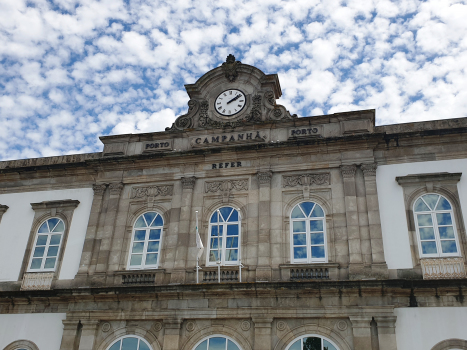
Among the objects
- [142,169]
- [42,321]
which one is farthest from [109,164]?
[42,321]

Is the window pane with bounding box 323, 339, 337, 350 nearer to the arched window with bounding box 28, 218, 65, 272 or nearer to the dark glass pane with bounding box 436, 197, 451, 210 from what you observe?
the dark glass pane with bounding box 436, 197, 451, 210

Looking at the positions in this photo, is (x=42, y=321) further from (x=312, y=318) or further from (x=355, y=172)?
(x=355, y=172)

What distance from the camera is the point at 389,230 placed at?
14.5 metres

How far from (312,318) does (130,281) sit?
18.4 feet

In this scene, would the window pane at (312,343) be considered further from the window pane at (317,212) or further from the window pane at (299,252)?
the window pane at (317,212)

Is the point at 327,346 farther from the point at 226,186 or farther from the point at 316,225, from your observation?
the point at 226,186

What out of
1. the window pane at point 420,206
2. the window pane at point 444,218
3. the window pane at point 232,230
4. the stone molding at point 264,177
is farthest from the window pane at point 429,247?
the window pane at point 232,230

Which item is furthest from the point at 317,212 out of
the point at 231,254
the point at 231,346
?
the point at 231,346

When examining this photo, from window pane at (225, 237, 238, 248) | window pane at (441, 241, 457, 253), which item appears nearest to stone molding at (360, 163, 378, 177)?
window pane at (441, 241, 457, 253)

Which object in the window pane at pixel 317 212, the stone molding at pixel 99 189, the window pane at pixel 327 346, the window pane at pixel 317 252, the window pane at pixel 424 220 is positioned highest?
the stone molding at pixel 99 189

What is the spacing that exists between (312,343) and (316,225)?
3.47 meters

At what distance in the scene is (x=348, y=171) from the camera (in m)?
15.5

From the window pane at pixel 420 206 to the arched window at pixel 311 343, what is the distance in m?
4.71

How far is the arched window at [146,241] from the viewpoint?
15.9m
